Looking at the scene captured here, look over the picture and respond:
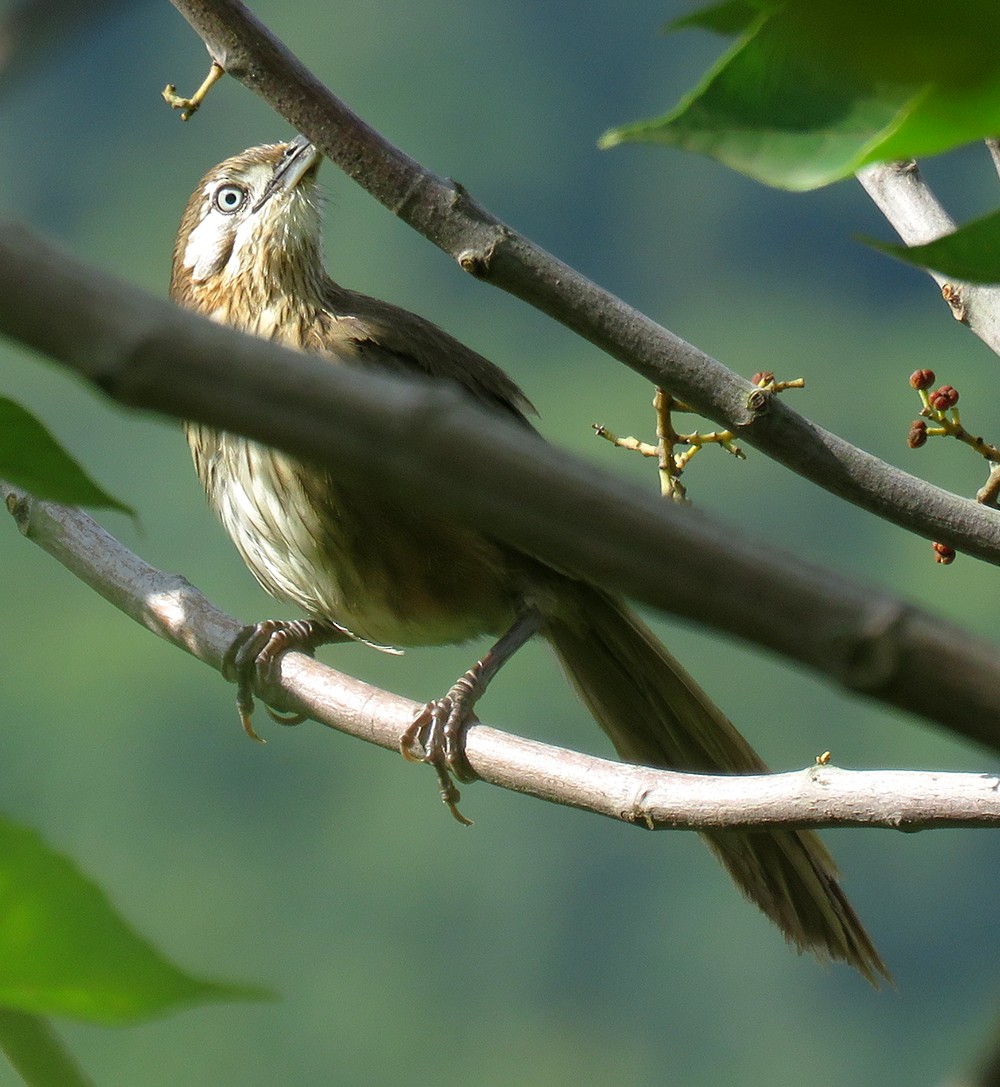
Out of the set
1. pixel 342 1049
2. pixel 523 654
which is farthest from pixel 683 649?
pixel 342 1049

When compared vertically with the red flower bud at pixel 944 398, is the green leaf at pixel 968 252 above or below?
below

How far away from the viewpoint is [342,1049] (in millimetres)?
7426

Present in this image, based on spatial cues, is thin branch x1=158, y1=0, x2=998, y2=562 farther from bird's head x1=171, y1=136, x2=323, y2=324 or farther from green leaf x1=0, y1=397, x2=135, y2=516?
bird's head x1=171, y1=136, x2=323, y2=324

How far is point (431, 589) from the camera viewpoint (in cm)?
220

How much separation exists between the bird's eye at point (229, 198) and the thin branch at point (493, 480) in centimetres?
245

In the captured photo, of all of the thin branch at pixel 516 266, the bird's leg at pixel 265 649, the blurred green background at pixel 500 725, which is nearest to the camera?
the thin branch at pixel 516 266

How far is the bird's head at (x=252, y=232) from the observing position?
249 cm

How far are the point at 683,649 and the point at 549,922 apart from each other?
5.54 ft

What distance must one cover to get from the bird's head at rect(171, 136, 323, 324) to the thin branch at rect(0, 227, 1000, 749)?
2.15m

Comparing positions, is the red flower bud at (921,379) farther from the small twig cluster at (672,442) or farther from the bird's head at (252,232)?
the bird's head at (252,232)

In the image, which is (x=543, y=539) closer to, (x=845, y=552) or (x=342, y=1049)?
(x=342, y=1049)

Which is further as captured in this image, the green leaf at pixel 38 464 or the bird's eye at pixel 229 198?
the bird's eye at pixel 229 198

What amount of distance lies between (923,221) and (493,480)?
127 centimetres

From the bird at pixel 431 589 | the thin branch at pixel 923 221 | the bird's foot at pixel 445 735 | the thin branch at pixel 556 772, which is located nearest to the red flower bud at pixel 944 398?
the thin branch at pixel 923 221
